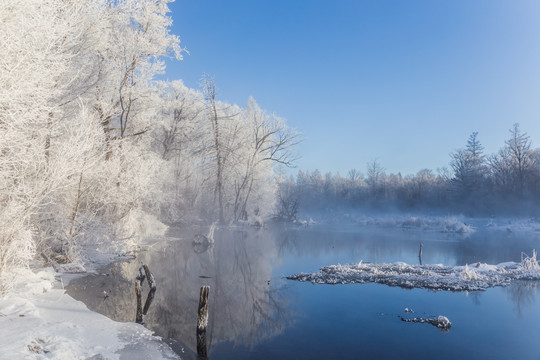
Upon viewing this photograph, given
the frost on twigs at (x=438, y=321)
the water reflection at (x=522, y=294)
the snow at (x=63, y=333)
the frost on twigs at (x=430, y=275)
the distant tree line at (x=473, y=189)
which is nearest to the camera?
the snow at (x=63, y=333)

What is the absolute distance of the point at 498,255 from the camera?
2125 centimetres

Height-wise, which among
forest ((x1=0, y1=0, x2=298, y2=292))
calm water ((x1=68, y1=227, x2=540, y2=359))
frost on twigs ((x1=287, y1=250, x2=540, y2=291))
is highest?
forest ((x1=0, y1=0, x2=298, y2=292))

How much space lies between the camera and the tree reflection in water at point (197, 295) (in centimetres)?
902

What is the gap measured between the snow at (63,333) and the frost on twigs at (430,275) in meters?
8.21

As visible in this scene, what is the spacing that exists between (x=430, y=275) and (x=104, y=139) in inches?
609

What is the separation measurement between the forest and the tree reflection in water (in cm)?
219

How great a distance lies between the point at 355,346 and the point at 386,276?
7.34 meters

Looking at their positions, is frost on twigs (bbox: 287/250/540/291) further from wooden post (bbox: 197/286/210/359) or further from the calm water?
wooden post (bbox: 197/286/210/359)

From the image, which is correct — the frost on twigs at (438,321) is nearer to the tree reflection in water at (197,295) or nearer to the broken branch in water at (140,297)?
the tree reflection in water at (197,295)

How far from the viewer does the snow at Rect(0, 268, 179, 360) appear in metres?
5.90

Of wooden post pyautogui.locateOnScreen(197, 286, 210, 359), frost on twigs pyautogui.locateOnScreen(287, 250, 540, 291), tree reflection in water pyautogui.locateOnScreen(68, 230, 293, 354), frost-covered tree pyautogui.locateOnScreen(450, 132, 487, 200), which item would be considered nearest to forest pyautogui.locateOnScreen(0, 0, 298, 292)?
tree reflection in water pyautogui.locateOnScreen(68, 230, 293, 354)

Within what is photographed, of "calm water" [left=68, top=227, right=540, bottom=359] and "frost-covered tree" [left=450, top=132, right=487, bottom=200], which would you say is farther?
"frost-covered tree" [left=450, top=132, right=487, bottom=200]

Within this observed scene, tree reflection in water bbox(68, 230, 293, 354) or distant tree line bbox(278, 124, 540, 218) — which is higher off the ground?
distant tree line bbox(278, 124, 540, 218)

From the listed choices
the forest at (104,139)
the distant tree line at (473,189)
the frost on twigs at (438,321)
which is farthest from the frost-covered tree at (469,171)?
the frost on twigs at (438,321)
